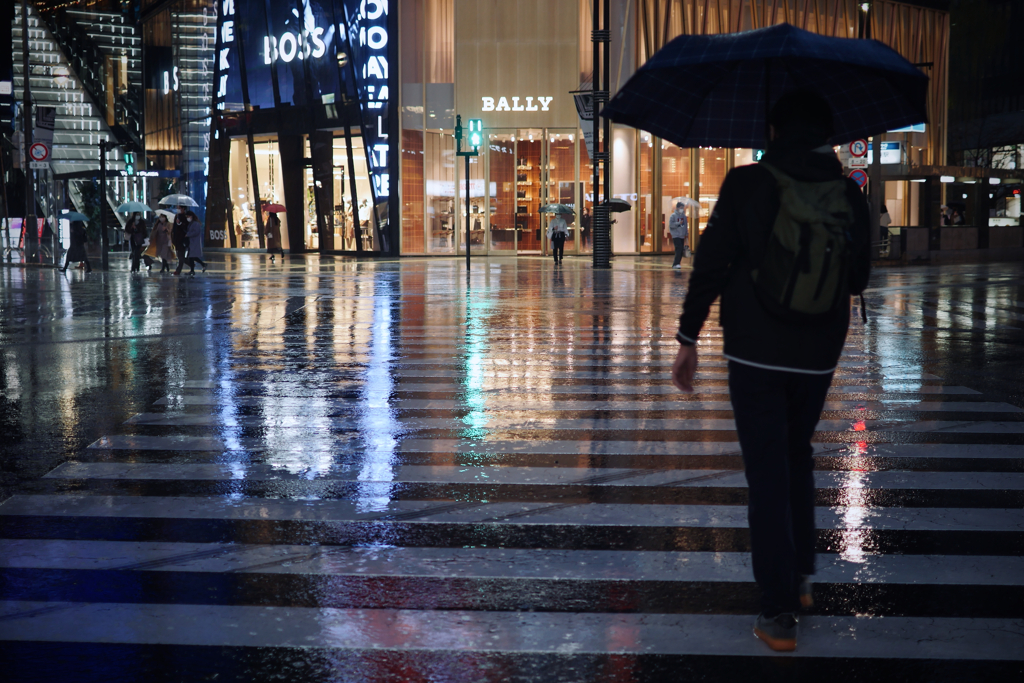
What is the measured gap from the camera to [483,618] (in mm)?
3938

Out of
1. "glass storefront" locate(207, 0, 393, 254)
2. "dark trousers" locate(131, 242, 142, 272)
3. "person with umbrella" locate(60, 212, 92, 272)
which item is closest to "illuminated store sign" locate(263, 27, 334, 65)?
"glass storefront" locate(207, 0, 393, 254)

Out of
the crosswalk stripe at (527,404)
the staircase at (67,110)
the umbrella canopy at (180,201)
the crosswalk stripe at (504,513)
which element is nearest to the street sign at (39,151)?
the umbrella canopy at (180,201)

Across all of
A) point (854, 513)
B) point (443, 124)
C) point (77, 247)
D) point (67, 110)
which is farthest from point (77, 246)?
point (67, 110)

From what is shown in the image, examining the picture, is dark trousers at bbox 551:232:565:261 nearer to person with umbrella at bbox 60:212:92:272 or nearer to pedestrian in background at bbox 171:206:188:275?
pedestrian in background at bbox 171:206:188:275

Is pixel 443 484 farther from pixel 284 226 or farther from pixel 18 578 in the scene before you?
pixel 284 226

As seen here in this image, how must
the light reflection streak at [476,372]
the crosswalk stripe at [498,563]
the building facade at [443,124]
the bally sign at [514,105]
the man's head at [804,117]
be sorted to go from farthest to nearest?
the bally sign at [514,105], the building facade at [443,124], the light reflection streak at [476,372], the crosswalk stripe at [498,563], the man's head at [804,117]

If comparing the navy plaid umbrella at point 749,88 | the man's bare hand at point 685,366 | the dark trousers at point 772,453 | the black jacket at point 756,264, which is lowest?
the dark trousers at point 772,453

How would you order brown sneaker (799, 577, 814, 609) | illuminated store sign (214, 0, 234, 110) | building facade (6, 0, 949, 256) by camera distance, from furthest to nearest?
illuminated store sign (214, 0, 234, 110) → building facade (6, 0, 949, 256) → brown sneaker (799, 577, 814, 609)

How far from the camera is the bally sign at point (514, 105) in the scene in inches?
1772

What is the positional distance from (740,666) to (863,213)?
5.26 ft

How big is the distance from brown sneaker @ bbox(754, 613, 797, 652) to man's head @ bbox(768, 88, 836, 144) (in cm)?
165

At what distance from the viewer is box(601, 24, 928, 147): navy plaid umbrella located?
450 centimetres

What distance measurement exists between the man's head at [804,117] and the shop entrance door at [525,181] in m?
42.0

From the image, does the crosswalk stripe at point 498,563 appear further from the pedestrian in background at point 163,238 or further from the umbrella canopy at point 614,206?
the umbrella canopy at point 614,206
